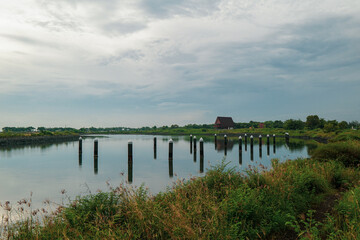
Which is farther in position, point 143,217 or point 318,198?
point 318,198

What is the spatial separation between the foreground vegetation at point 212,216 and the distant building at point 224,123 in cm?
8418

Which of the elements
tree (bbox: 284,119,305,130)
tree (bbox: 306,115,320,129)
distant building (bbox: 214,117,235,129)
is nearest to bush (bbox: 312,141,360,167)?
tree (bbox: 306,115,320,129)

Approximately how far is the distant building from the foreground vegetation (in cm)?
8418

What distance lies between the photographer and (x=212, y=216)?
17.2 ft

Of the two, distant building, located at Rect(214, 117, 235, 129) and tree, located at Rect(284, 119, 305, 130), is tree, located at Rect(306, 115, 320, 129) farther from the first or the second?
distant building, located at Rect(214, 117, 235, 129)

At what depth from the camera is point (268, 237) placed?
5680 mm

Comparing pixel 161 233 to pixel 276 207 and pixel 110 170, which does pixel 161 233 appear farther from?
pixel 110 170

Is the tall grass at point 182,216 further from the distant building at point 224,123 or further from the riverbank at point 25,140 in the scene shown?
the distant building at point 224,123

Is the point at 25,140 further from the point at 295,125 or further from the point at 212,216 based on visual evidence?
the point at 295,125

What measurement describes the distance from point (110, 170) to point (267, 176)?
14439 mm

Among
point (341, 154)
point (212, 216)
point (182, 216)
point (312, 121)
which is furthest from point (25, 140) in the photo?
point (312, 121)

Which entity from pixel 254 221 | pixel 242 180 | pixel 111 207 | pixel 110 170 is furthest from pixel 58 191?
pixel 254 221

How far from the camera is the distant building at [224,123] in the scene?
92.9 m

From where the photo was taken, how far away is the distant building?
92.9 m
